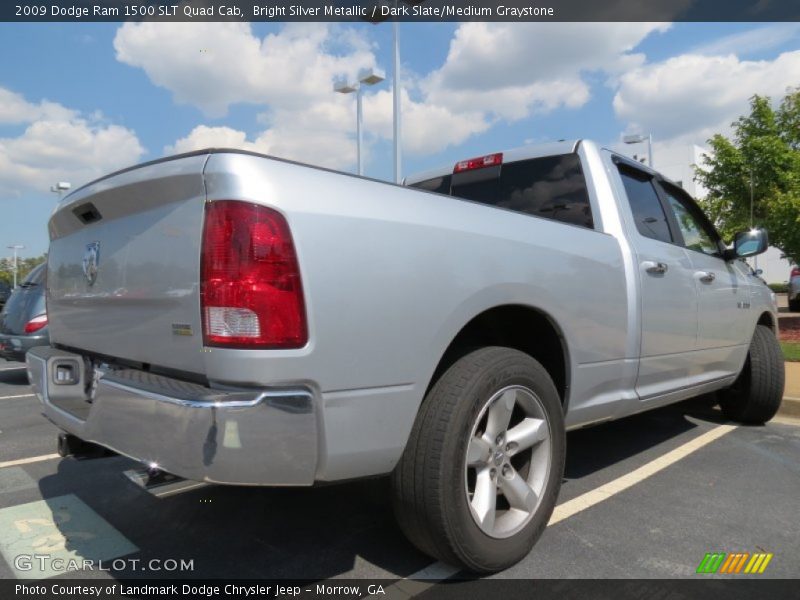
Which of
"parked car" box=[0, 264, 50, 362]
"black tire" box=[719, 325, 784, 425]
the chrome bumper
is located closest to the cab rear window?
the chrome bumper

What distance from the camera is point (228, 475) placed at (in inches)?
67.6

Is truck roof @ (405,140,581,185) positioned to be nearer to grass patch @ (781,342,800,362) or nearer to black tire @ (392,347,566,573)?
black tire @ (392,347,566,573)

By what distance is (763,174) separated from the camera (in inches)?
492

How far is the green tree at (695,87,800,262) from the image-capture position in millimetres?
11320

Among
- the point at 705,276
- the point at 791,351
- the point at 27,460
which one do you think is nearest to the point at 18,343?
the point at 27,460

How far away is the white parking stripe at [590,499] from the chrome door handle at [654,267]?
122cm

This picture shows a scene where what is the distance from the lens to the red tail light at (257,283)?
1737 millimetres

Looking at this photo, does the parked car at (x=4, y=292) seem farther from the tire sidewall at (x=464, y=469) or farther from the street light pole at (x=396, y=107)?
the tire sidewall at (x=464, y=469)

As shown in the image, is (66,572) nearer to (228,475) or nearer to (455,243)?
(228,475)

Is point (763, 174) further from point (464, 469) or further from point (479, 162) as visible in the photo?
point (464, 469)

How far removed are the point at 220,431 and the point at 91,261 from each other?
3.87ft

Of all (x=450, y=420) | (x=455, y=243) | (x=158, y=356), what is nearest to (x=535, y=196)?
(x=455, y=243)

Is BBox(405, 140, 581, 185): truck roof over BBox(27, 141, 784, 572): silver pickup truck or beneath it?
over

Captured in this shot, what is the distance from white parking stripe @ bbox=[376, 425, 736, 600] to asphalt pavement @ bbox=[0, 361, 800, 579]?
13mm
